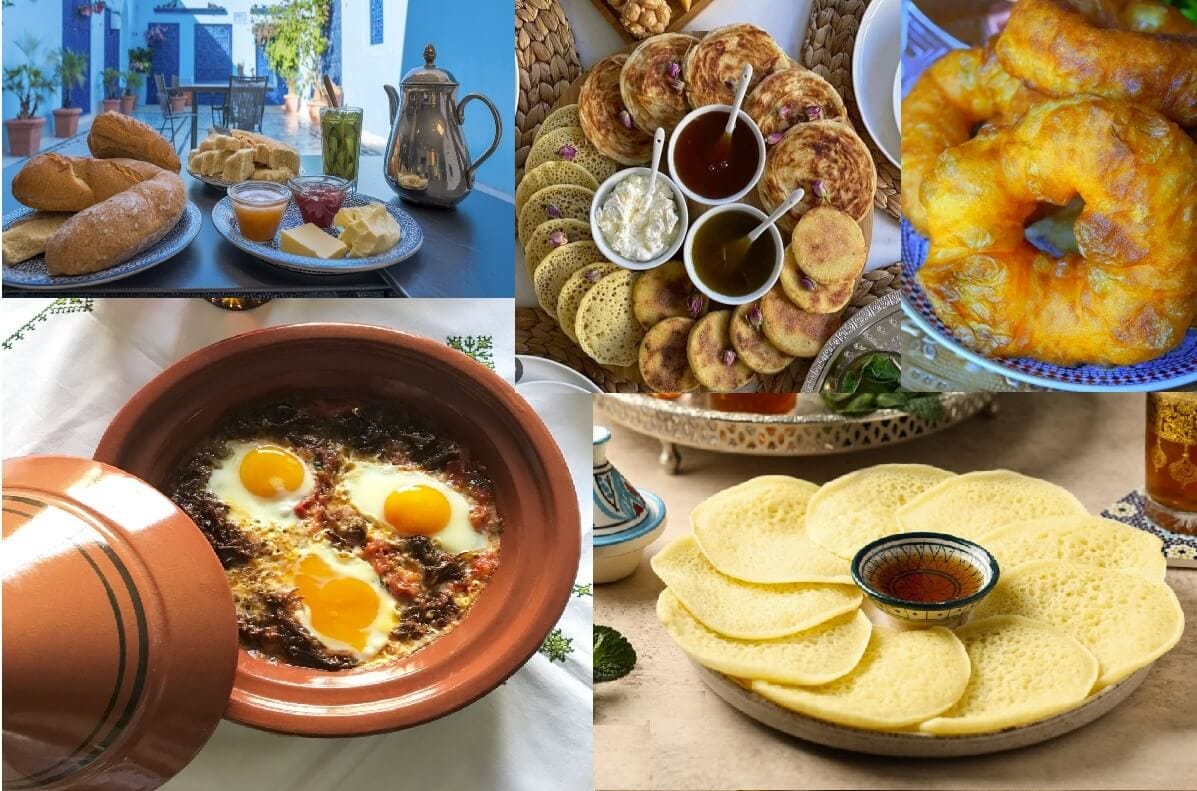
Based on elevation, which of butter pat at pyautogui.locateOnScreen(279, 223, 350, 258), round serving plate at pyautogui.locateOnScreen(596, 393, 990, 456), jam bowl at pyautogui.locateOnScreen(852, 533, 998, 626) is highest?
butter pat at pyautogui.locateOnScreen(279, 223, 350, 258)

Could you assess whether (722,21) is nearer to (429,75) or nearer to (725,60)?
(725,60)

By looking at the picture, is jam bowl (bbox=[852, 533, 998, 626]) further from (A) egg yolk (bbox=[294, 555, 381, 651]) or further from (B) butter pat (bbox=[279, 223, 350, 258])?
(B) butter pat (bbox=[279, 223, 350, 258])

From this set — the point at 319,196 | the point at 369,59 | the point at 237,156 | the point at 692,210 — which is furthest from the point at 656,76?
the point at 237,156

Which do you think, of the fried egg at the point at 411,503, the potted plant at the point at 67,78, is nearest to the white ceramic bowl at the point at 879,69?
the fried egg at the point at 411,503

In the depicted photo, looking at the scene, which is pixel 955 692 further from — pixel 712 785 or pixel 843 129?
pixel 843 129

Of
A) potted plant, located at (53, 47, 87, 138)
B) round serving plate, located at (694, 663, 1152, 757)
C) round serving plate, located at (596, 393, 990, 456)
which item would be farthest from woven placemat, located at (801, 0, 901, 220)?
potted plant, located at (53, 47, 87, 138)
